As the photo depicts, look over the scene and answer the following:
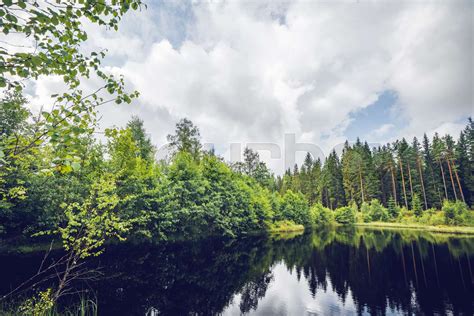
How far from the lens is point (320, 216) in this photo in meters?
60.3

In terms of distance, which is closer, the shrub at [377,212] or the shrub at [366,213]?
the shrub at [377,212]

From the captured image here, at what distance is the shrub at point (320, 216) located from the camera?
191 ft

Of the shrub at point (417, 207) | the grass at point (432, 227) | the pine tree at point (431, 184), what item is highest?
the pine tree at point (431, 184)

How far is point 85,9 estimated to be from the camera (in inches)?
110

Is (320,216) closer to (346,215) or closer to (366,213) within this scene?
(346,215)

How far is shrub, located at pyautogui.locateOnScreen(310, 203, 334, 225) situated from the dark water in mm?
37329

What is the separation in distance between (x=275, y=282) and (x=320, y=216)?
50.8 metres

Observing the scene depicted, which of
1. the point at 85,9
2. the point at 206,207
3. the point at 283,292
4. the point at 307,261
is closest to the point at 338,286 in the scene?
the point at 283,292

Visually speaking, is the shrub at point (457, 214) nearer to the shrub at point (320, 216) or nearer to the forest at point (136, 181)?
the forest at point (136, 181)

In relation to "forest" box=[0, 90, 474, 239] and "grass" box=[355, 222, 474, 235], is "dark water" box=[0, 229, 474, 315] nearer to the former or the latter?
"forest" box=[0, 90, 474, 239]

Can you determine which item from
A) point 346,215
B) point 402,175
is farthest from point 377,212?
point 402,175

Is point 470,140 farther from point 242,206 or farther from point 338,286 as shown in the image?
point 338,286

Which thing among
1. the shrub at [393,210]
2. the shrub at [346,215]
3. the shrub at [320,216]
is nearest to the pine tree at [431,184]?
the shrub at [393,210]

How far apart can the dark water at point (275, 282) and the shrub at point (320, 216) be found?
37.3 m
